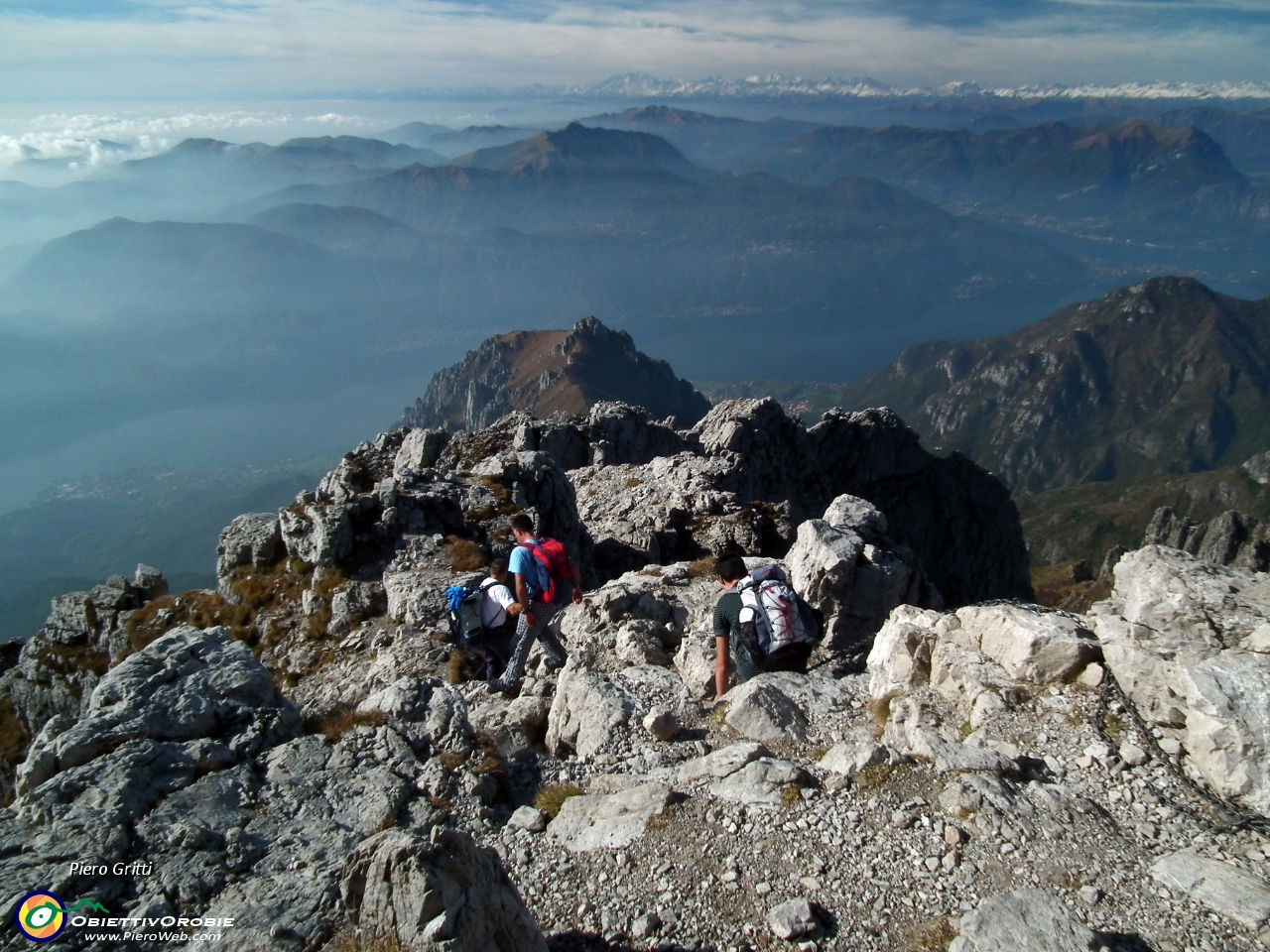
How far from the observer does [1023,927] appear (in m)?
8.42

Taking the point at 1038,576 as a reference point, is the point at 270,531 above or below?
above

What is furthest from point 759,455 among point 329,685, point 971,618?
point 971,618

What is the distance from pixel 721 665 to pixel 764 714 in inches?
56.0

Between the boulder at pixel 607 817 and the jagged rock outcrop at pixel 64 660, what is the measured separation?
3301cm

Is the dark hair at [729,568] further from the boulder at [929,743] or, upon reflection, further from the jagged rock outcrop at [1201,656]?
the jagged rock outcrop at [1201,656]

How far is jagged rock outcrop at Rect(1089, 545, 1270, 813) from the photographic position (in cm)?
1015

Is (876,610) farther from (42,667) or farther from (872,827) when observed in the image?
(42,667)

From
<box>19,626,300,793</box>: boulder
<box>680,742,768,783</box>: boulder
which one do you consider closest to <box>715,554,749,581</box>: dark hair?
<box>680,742,768,783</box>: boulder

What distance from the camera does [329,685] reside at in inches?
966

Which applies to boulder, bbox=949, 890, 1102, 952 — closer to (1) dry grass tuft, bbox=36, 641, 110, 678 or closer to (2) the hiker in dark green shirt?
(2) the hiker in dark green shirt

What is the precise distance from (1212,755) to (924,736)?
3.90 meters

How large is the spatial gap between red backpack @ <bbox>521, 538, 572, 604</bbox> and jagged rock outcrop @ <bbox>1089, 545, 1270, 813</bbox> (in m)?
11.1

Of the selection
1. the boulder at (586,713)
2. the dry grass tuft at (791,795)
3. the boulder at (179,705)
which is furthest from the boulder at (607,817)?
the boulder at (179,705)

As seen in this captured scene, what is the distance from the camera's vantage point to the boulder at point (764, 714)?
13.5 meters
